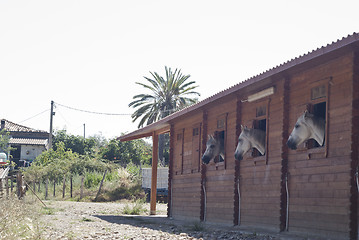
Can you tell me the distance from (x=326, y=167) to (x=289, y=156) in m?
1.56

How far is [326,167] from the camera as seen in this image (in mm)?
10805

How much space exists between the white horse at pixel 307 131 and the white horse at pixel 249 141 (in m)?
2.32

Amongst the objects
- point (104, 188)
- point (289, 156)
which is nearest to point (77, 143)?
point (104, 188)

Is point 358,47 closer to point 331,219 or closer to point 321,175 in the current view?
point 321,175

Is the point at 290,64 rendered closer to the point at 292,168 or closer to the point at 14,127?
the point at 292,168

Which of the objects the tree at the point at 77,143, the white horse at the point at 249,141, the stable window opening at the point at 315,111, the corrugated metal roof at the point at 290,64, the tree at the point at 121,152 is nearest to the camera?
the corrugated metal roof at the point at 290,64

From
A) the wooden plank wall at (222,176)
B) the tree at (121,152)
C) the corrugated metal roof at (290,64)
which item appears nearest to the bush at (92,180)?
the tree at (121,152)

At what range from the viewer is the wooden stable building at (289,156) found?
1022cm

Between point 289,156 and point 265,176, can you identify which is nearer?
point 289,156

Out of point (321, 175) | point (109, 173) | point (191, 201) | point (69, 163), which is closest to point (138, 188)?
point (109, 173)

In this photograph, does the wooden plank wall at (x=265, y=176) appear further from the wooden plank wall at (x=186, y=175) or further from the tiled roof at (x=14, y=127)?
the tiled roof at (x=14, y=127)

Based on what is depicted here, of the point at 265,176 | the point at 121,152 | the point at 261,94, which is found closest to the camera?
the point at 265,176

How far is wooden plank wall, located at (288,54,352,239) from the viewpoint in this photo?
1027 cm

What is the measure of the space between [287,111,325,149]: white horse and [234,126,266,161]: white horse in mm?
2316
